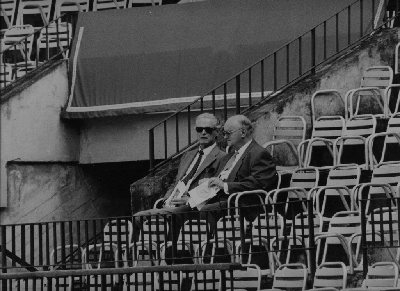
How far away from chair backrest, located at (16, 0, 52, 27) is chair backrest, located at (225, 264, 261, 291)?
10500mm

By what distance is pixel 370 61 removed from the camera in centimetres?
2239

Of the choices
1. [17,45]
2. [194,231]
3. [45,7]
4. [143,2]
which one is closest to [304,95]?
[194,231]

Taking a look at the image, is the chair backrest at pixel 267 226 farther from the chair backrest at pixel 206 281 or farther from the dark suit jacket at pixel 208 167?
the dark suit jacket at pixel 208 167

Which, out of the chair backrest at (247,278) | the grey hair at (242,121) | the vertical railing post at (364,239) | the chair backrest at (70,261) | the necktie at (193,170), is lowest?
the chair backrest at (247,278)

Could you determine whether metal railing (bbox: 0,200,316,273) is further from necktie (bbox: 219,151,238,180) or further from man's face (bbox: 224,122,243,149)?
man's face (bbox: 224,122,243,149)

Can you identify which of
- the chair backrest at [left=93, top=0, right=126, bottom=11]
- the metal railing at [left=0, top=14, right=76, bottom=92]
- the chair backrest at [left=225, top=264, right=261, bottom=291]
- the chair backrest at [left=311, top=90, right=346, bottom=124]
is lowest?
the chair backrest at [left=225, top=264, right=261, bottom=291]

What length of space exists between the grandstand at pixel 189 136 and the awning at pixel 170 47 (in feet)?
0.06

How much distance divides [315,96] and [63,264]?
490 cm

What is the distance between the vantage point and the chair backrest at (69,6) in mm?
27594

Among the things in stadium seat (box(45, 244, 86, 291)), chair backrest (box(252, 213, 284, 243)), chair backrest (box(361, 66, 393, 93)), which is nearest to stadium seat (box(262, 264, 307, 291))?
chair backrest (box(252, 213, 284, 243))

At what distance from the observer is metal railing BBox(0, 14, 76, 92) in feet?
84.8

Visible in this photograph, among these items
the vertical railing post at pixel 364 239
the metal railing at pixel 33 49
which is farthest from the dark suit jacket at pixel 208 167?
the metal railing at pixel 33 49

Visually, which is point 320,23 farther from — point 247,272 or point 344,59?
point 247,272

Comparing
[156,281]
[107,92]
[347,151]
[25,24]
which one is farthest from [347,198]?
[25,24]
